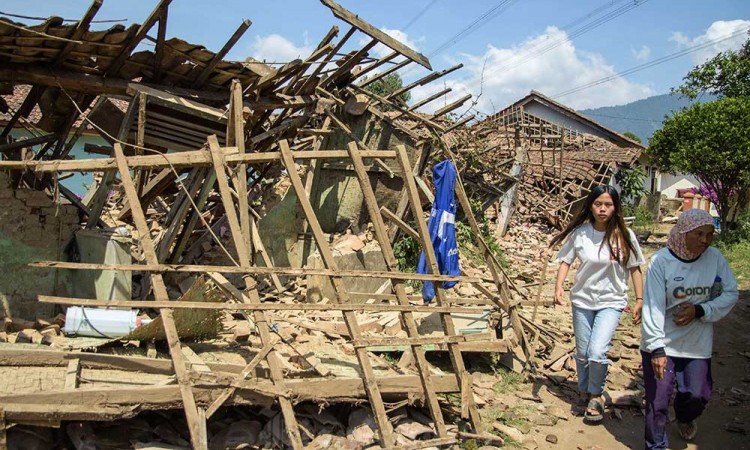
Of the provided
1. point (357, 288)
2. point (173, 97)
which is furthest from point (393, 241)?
point (173, 97)

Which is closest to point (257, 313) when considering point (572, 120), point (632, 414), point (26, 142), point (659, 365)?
point (659, 365)

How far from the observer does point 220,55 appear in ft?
22.1

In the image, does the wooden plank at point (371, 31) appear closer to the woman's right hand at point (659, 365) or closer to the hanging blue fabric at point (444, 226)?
the hanging blue fabric at point (444, 226)

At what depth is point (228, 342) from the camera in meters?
5.79

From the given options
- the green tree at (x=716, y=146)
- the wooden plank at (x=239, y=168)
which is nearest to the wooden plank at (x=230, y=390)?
the wooden plank at (x=239, y=168)

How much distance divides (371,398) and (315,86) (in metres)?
5.63

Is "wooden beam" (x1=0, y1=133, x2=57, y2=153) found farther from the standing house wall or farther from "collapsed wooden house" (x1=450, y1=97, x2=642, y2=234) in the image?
"collapsed wooden house" (x1=450, y1=97, x2=642, y2=234)

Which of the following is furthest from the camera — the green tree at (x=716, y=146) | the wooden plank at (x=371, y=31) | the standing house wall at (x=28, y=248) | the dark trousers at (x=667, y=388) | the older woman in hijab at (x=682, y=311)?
the green tree at (x=716, y=146)

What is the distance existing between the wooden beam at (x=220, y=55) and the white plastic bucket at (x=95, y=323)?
3103 mm

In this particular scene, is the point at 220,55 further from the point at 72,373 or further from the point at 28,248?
the point at 72,373

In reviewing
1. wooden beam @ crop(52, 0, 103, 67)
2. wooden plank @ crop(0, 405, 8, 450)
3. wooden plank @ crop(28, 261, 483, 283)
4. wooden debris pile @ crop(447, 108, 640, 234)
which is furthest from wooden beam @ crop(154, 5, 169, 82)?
wooden debris pile @ crop(447, 108, 640, 234)

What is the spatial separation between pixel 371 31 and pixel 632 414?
5347 millimetres

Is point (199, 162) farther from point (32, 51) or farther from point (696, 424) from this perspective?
point (696, 424)

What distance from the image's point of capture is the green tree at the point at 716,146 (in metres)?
15.5
